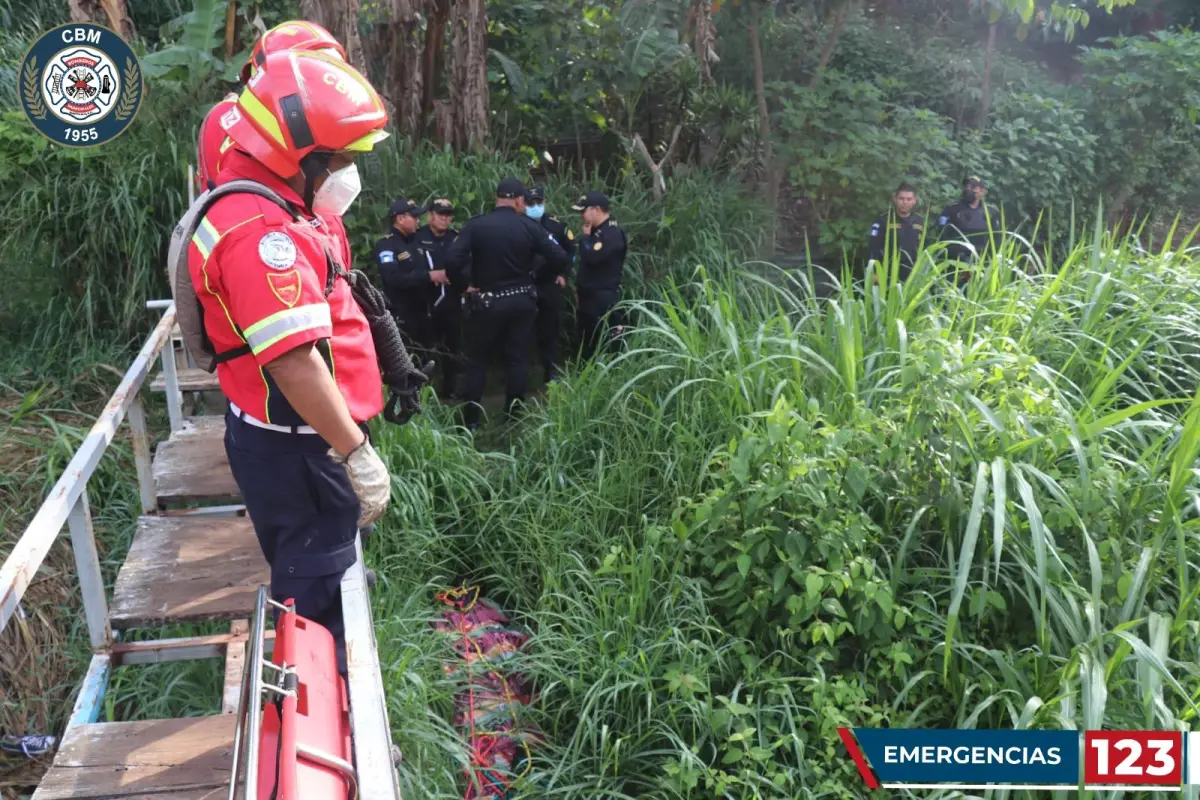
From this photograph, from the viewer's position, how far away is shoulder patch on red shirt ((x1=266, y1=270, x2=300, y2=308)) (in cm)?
234

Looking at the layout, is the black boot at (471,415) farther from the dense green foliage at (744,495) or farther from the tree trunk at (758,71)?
the tree trunk at (758,71)

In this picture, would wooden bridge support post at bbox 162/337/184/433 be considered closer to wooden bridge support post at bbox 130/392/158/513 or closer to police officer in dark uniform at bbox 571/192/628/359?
wooden bridge support post at bbox 130/392/158/513

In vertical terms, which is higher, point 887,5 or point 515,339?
point 887,5

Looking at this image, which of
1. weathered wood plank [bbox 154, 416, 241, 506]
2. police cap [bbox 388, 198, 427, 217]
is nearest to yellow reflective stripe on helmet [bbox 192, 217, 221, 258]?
weathered wood plank [bbox 154, 416, 241, 506]

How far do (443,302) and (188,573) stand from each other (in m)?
3.78

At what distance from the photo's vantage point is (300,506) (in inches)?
105

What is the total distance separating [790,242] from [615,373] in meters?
4.50

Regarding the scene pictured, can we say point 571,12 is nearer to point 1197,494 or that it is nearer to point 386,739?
point 1197,494


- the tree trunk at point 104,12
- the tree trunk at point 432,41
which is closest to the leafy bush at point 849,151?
the tree trunk at point 432,41

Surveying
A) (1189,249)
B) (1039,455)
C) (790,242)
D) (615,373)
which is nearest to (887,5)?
(790,242)

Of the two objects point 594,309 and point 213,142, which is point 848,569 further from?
point 594,309

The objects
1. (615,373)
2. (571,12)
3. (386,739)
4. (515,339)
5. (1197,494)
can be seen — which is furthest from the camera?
(571,12)

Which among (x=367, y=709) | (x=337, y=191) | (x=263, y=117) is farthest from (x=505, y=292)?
(x=367, y=709)

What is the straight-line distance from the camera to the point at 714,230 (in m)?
7.59
